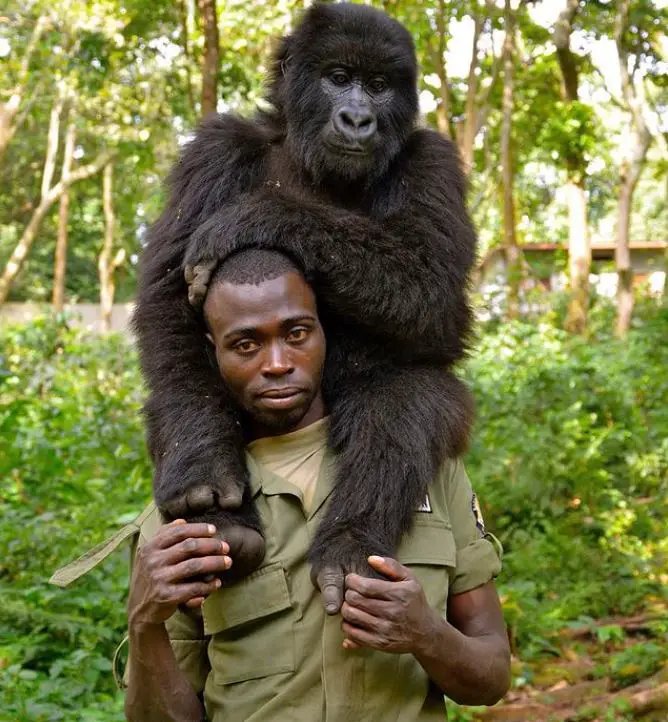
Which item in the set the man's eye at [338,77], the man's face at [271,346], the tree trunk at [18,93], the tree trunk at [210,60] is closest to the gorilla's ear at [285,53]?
the man's eye at [338,77]

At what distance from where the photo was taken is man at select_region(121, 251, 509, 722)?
2.01m

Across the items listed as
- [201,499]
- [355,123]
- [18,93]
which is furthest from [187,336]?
[18,93]

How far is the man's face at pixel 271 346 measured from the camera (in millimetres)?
2186

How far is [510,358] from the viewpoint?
7559 mm

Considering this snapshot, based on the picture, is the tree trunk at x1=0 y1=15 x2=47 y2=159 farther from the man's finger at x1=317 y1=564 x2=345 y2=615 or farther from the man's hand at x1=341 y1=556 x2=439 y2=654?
the man's hand at x1=341 y1=556 x2=439 y2=654

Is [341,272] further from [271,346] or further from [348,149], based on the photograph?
[348,149]

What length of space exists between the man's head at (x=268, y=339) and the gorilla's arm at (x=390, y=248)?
169 mm

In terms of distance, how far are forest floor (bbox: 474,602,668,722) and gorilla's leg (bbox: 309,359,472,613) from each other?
2.50 metres

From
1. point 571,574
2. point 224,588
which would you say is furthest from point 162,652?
point 571,574

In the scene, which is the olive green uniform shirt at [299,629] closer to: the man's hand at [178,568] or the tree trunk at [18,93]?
the man's hand at [178,568]

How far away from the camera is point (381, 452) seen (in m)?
2.38

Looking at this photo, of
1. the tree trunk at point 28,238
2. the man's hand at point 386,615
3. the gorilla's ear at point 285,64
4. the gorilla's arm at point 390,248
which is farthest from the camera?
the tree trunk at point 28,238

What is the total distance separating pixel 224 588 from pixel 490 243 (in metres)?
15.2

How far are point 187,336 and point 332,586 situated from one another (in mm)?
854
